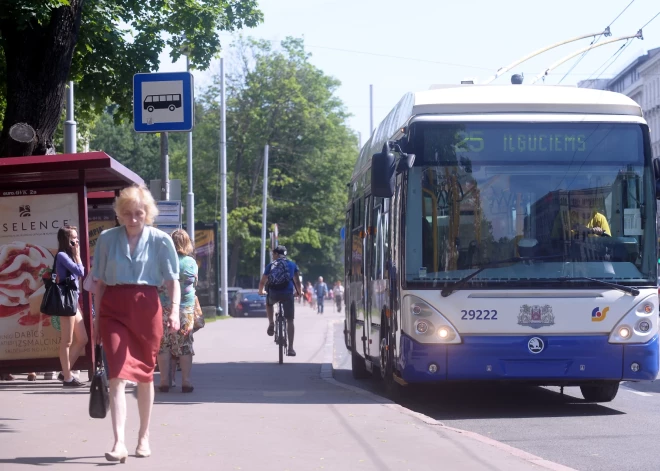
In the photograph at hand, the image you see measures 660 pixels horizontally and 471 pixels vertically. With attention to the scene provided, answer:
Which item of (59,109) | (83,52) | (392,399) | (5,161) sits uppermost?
(83,52)

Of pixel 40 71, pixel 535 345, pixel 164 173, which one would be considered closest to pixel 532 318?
pixel 535 345

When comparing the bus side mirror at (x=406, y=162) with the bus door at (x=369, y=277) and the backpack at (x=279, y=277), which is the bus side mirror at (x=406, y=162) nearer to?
the bus door at (x=369, y=277)

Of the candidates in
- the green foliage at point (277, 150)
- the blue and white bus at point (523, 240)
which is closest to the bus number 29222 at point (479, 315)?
the blue and white bus at point (523, 240)

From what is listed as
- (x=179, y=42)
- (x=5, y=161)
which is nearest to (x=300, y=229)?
(x=179, y=42)

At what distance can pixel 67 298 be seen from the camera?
40.9 feet

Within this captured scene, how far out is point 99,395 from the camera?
7.86 meters

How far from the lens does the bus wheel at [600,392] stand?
12.8 meters

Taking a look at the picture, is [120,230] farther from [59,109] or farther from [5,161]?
[59,109]

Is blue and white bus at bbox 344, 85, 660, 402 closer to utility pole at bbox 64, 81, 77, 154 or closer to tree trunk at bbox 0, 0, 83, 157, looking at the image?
tree trunk at bbox 0, 0, 83, 157

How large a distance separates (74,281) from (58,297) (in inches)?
9.3

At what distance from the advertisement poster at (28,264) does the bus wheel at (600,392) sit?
18.6ft

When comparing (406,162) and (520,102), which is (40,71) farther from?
(520,102)

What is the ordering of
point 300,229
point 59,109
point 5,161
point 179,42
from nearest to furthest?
point 5,161 < point 59,109 < point 179,42 < point 300,229

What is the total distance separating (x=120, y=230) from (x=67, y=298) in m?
4.89
